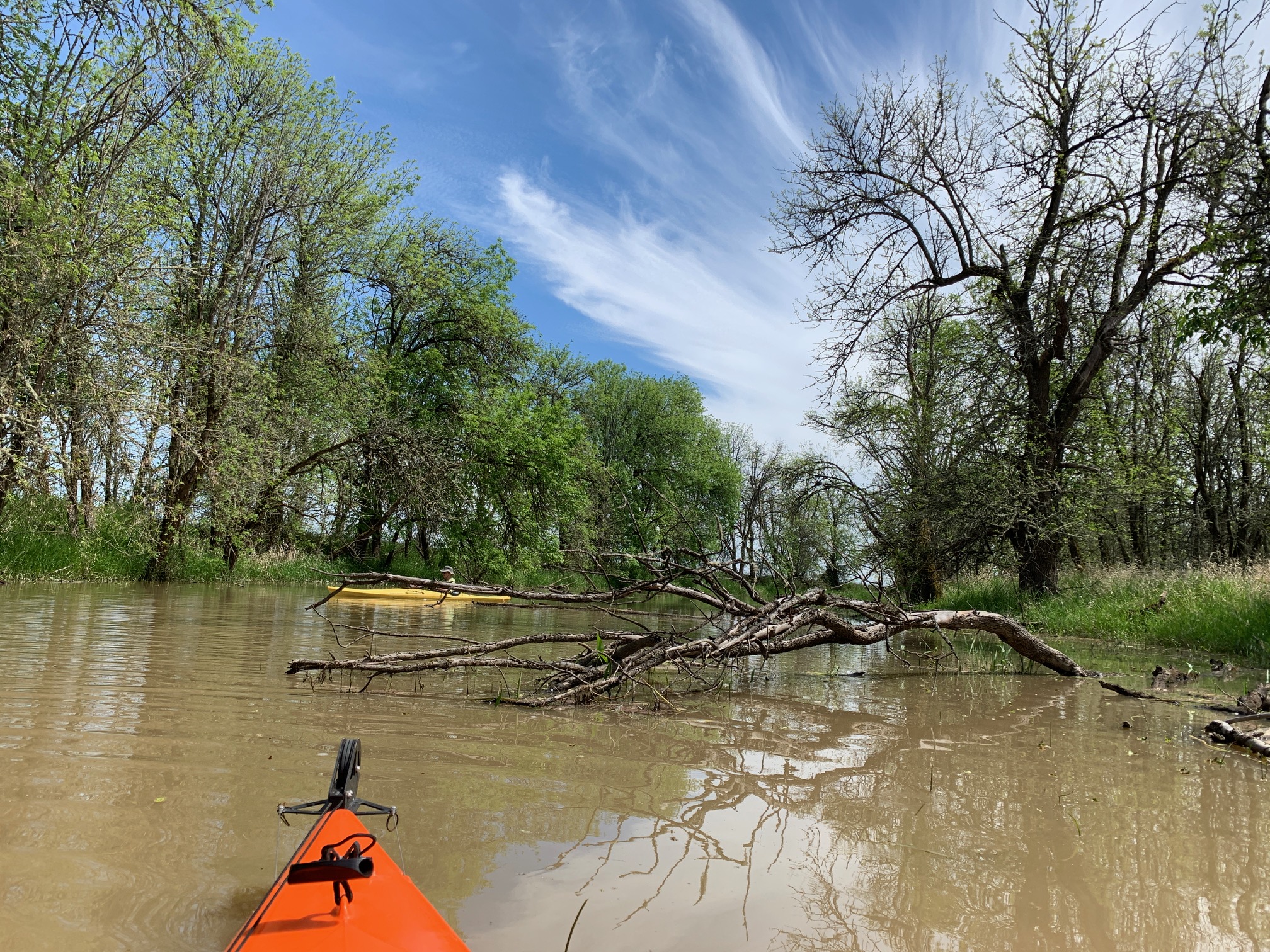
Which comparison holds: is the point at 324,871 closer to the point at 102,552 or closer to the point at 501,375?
the point at 102,552

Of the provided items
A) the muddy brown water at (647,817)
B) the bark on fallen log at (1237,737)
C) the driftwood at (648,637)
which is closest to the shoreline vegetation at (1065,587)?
the driftwood at (648,637)

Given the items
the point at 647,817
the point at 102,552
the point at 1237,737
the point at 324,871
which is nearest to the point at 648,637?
the point at 647,817

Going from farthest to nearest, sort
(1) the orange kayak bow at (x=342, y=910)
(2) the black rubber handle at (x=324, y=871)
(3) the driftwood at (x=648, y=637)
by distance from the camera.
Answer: (3) the driftwood at (x=648, y=637) < (2) the black rubber handle at (x=324, y=871) < (1) the orange kayak bow at (x=342, y=910)

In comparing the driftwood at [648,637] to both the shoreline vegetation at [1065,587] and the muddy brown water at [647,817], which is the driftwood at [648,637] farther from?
the shoreline vegetation at [1065,587]

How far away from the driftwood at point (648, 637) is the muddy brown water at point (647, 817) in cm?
27

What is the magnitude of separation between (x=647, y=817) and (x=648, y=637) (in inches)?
118

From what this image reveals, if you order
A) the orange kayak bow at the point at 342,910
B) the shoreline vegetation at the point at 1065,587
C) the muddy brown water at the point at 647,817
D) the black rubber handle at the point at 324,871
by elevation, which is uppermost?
the shoreline vegetation at the point at 1065,587

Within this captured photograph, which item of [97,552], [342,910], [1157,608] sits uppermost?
[97,552]

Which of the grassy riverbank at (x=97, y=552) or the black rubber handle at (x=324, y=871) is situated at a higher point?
the grassy riverbank at (x=97, y=552)

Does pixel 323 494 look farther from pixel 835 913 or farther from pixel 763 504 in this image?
pixel 835 913

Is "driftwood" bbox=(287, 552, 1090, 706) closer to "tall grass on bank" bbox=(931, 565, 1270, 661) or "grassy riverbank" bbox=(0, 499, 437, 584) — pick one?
"tall grass on bank" bbox=(931, 565, 1270, 661)

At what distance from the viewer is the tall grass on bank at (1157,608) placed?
9.58 m

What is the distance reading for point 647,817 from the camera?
3164 millimetres

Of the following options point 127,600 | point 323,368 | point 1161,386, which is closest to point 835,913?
point 127,600
